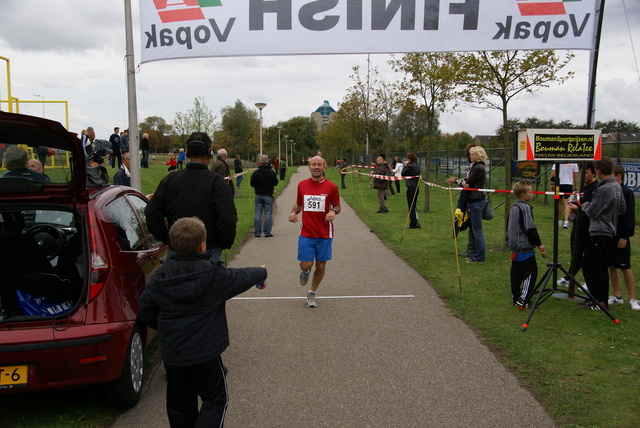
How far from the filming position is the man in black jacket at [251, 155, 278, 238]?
41.1ft

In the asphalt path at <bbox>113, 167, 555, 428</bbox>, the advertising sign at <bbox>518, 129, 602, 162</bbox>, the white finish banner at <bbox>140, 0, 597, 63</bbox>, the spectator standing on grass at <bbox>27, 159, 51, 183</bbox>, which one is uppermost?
the white finish banner at <bbox>140, 0, 597, 63</bbox>

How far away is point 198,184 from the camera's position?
4379 mm

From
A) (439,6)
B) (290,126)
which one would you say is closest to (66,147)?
(439,6)

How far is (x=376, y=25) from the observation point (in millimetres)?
6871

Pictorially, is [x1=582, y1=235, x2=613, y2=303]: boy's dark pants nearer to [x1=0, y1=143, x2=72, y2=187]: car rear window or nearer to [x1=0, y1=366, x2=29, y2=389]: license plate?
[x1=0, y1=143, x2=72, y2=187]: car rear window

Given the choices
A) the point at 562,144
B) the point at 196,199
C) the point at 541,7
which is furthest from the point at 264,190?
the point at 196,199

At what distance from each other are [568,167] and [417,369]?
11366 mm

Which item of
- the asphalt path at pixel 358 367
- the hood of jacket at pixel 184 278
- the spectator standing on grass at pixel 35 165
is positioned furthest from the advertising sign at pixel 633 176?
the hood of jacket at pixel 184 278

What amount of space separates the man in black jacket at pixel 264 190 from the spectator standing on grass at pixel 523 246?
685 cm

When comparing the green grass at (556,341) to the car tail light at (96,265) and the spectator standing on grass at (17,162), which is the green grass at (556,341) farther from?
the spectator standing on grass at (17,162)

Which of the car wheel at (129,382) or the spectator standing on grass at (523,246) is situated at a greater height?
the spectator standing on grass at (523,246)

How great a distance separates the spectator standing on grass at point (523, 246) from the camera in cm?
638

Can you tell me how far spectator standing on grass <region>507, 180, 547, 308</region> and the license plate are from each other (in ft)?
17.2

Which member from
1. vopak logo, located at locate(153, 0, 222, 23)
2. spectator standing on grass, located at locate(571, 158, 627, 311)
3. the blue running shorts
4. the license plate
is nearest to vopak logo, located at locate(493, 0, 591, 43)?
spectator standing on grass, located at locate(571, 158, 627, 311)
